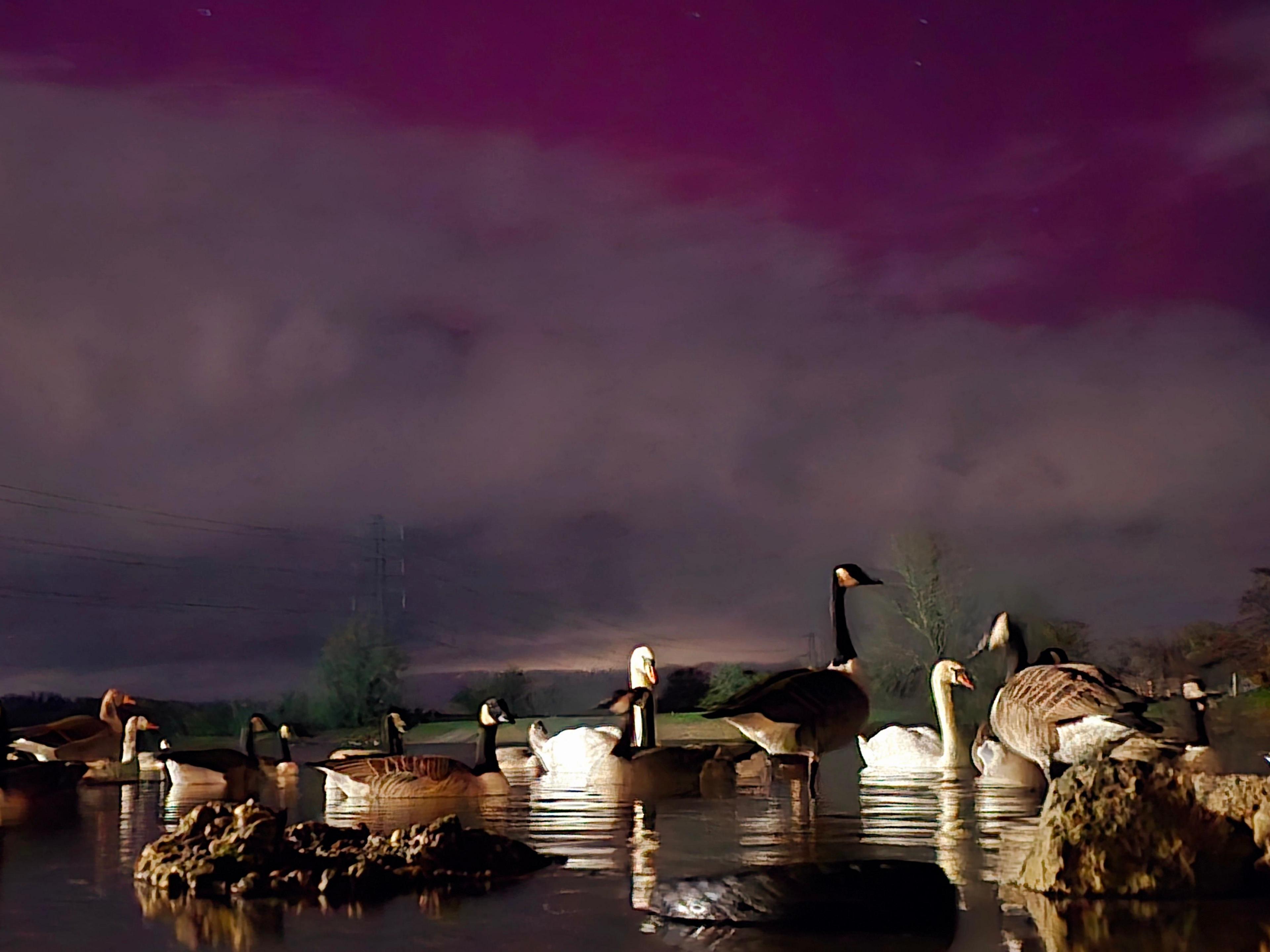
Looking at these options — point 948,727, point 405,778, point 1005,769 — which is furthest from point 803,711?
point 948,727

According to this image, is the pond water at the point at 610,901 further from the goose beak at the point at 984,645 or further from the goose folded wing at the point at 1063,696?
the goose beak at the point at 984,645

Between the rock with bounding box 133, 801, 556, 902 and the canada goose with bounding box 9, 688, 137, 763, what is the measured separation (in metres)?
10.4

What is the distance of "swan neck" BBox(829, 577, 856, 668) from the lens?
10375 mm

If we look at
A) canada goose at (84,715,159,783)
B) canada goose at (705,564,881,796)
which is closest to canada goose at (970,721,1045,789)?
canada goose at (705,564,881,796)

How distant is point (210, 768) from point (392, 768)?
338 centimetres

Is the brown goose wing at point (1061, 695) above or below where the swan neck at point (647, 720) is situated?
above

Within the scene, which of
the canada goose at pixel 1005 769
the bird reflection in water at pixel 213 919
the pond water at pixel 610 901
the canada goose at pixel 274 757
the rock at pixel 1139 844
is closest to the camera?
the pond water at pixel 610 901

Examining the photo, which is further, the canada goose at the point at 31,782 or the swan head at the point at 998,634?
the swan head at the point at 998,634

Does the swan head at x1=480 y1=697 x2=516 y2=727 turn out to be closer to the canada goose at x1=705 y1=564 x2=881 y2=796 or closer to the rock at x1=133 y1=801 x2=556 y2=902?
the canada goose at x1=705 y1=564 x2=881 y2=796

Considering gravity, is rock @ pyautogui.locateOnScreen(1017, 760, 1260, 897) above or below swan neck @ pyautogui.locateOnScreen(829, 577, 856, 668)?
below

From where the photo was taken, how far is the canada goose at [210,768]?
11617mm

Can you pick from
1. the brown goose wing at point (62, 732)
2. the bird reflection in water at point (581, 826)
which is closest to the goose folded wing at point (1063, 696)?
the bird reflection in water at point (581, 826)

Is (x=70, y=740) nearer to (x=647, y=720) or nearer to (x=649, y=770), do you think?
(x=647, y=720)

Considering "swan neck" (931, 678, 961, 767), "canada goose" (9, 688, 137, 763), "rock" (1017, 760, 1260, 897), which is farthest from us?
"canada goose" (9, 688, 137, 763)
